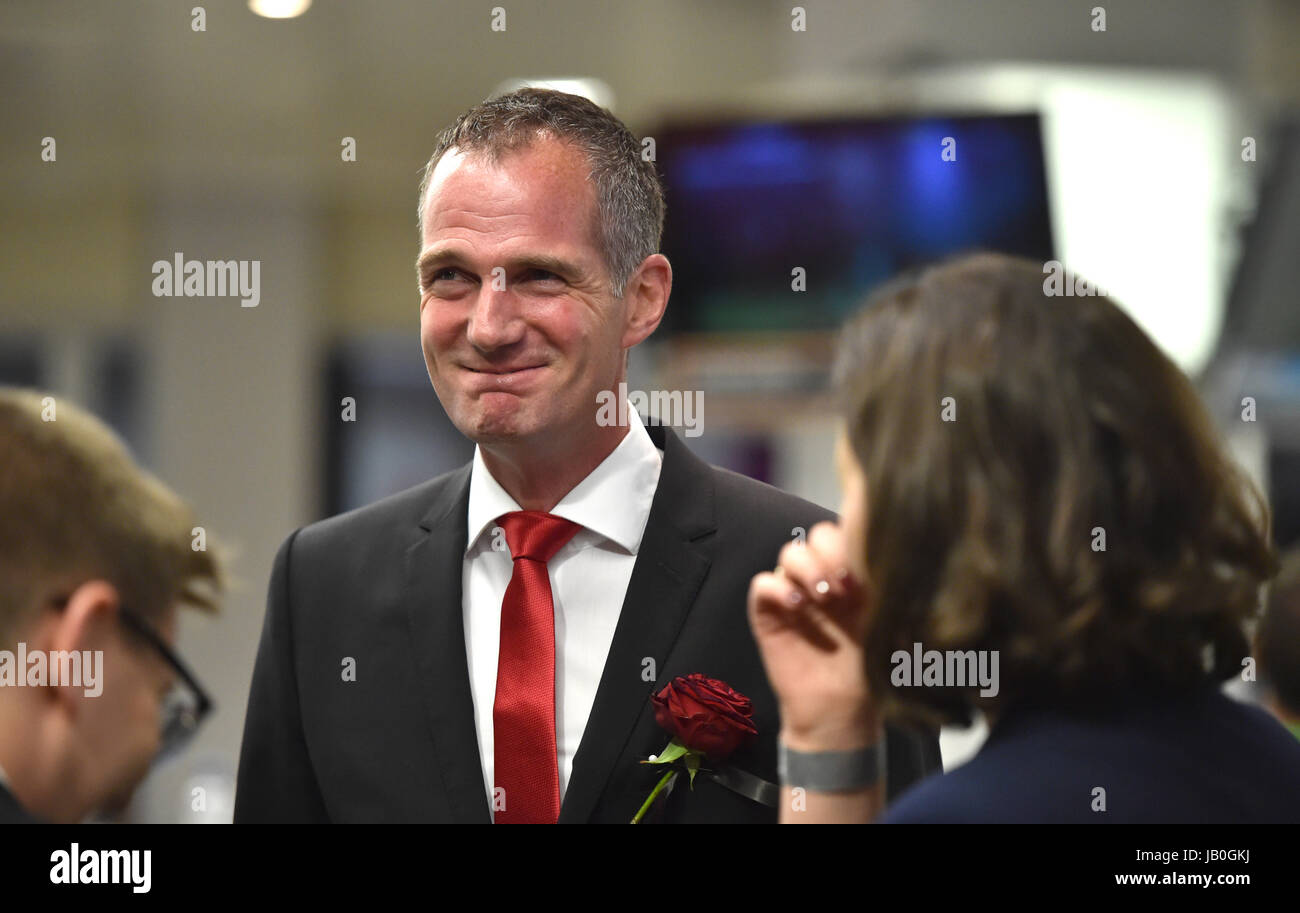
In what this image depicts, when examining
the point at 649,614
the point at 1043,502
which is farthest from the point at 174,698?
the point at 1043,502

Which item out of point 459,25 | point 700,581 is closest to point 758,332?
point 459,25

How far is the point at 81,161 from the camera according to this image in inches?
201

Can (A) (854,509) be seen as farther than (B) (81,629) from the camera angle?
No

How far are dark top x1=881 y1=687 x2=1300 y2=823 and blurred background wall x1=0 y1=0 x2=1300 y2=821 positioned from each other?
0.22 meters

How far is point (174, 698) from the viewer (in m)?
1.38

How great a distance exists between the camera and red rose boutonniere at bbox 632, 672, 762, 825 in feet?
4.12

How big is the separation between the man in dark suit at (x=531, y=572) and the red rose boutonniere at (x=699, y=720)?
24 mm

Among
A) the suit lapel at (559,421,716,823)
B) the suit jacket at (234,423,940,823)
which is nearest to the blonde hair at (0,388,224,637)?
the suit jacket at (234,423,940,823)

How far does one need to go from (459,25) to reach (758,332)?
0.85 metres

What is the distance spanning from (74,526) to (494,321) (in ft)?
1.61

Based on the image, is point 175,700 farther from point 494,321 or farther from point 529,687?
point 494,321
